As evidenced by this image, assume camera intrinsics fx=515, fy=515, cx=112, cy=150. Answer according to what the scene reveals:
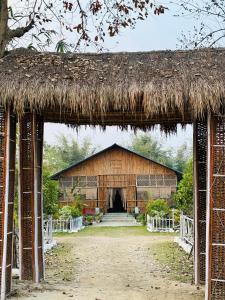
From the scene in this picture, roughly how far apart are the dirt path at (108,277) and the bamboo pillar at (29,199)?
1.36 ft

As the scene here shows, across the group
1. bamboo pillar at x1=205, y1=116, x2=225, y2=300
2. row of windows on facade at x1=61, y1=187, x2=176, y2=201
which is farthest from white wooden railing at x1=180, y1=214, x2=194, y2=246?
row of windows on facade at x1=61, y1=187, x2=176, y2=201

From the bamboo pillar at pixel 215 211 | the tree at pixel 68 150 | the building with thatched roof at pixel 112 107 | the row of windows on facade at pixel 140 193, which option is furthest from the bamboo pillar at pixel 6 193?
the tree at pixel 68 150

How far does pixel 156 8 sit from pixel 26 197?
4.55 metres

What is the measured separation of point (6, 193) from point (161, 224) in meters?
16.3

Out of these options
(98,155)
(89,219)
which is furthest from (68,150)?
(89,219)

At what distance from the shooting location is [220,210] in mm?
6469

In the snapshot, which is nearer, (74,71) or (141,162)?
(74,71)

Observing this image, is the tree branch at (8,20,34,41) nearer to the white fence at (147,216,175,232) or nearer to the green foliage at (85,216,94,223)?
the white fence at (147,216,175,232)

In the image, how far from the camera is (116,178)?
32.5 meters

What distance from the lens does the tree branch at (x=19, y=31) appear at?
919 centimetres

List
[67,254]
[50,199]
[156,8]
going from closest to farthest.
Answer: [156,8] < [67,254] < [50,199]

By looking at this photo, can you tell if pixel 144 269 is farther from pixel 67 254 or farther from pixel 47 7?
pixel 47 7

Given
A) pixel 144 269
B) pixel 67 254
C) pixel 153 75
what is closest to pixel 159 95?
pixel 153 75

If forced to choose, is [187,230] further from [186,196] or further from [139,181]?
[139,181]
